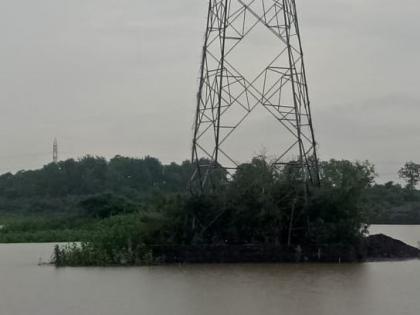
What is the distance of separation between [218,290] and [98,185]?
6854 centimetres

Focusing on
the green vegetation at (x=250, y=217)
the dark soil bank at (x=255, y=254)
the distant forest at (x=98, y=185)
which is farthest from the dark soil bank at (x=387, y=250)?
the distant forest at (x=98, y=185)

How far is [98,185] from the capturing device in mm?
85375

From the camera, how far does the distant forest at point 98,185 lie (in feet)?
229

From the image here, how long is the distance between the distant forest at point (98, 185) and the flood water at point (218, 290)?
45.6m

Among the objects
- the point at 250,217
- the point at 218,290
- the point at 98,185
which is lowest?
the point at 218,290

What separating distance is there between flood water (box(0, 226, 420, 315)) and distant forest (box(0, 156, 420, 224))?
4563 cm

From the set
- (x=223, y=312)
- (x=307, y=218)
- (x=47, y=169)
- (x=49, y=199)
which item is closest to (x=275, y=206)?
(x=307, y=218)

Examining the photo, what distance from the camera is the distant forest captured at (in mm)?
69938

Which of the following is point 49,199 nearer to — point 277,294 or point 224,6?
point 224,6

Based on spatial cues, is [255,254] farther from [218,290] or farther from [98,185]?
[98,185]

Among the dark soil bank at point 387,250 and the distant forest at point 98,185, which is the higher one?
the distant forest at point 98,185

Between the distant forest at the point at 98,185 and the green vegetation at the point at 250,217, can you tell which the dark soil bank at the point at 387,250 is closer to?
the green vegetation at the point at 250,217

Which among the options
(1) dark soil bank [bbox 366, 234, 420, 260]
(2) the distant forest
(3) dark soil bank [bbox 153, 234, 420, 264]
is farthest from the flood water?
(2) the distant forest

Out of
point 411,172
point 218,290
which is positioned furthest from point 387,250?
point 411,172
